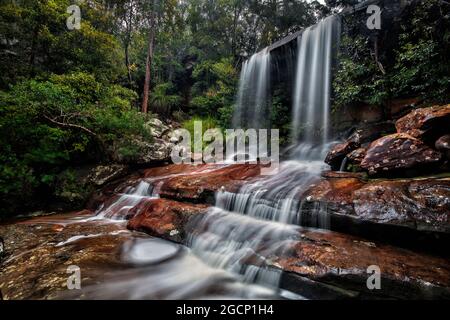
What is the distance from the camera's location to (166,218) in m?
5.21

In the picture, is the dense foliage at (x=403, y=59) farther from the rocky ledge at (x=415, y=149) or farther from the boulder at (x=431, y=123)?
the rocky ledge at (x=415, y=149)

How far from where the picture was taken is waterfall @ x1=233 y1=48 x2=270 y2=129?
1314cm

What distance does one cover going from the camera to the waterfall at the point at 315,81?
10.5 metres

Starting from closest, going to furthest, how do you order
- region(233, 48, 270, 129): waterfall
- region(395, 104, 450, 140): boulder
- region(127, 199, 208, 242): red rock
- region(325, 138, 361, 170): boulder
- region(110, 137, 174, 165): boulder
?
region(395, 104, 450, 140): boulder → region(127, 199, 208, 242): red rock → region(325, 138, 361, 170): boulder → region(110, 137, 174, 165): boulder → region(233, 48, 270, 129): waterfall

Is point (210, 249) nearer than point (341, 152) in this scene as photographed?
Yes

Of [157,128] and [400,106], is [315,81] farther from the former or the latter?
[157,128]

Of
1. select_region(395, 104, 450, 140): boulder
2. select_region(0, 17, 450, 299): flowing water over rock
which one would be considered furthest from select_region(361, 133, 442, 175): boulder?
select_region(0, 17, 450, 299): flowing water over rock

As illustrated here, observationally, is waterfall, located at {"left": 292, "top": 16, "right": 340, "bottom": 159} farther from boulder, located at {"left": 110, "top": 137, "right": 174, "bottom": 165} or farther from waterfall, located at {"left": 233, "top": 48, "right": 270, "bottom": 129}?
boulder, located at {"left": 110, "top": 137, "right": 174, "bottom": 165}

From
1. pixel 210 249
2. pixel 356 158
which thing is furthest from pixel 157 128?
pixel 356 158

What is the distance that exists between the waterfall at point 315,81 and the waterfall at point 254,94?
6.23ft

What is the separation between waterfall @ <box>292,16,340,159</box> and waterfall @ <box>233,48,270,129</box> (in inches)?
74.7

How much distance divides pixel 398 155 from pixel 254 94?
9.94 meters
